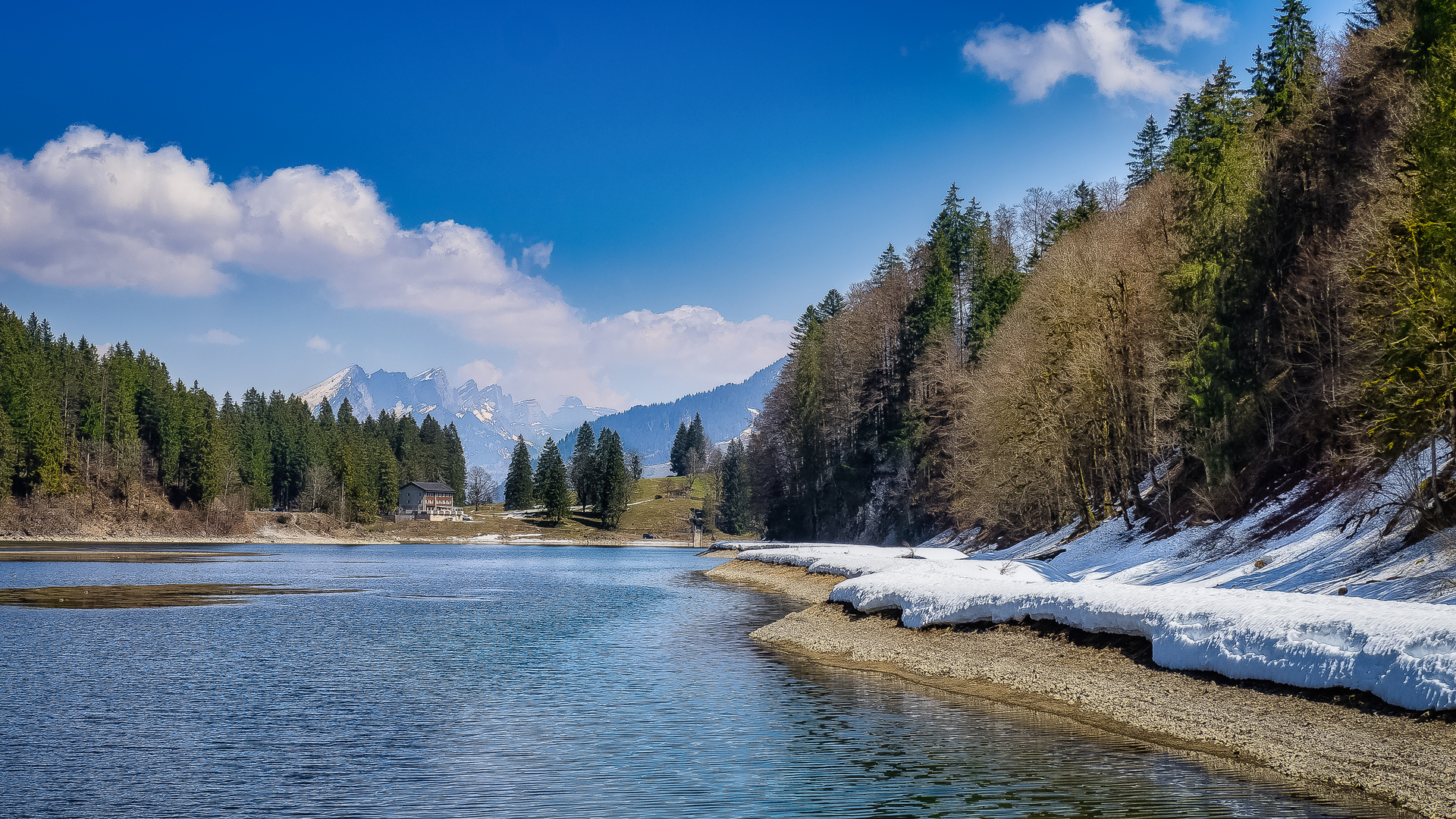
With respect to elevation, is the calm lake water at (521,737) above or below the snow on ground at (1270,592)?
below

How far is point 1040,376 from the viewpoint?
4462 cm

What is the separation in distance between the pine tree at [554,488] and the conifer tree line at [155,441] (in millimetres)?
26898

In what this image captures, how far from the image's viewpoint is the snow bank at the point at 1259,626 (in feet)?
39.8

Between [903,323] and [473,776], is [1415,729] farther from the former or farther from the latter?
[903,323]

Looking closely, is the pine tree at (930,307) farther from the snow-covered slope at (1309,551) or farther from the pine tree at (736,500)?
the pine tree at (736,500)

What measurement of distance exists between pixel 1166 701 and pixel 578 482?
173 meters

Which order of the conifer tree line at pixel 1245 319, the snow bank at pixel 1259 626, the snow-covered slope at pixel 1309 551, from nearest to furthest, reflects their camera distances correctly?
the snow bank at pixel 1259 626 < the snow-covered slope at pixel 1309 551 < the conifer tree line at pixel 1245 319

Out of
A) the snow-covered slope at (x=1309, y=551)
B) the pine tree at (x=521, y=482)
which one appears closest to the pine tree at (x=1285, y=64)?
the snow-covered slope at (x=1309, y=551)

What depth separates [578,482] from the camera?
184 m

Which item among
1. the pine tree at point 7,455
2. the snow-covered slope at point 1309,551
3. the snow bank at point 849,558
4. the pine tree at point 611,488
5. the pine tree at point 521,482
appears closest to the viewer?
the snow-covered slope at point 1309,551

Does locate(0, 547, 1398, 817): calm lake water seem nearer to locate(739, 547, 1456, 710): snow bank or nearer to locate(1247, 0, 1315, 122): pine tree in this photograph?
locate(739, 547, 1456, 710): snow bank

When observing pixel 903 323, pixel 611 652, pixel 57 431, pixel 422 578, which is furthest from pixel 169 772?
pixel 57 431

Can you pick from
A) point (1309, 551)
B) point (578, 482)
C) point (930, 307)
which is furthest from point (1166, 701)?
point (578, 482)

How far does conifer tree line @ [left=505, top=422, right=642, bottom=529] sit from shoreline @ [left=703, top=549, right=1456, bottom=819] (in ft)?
440
